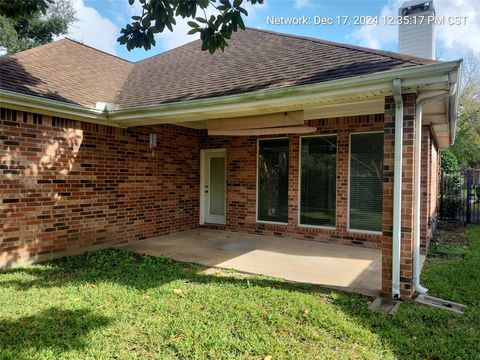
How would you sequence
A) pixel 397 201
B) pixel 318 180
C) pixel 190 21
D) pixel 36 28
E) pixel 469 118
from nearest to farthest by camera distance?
1. pixel 190 21
2. pixel 397 201
3. pixel 318 180
4. pixel 36 28
5. pixel 469 118

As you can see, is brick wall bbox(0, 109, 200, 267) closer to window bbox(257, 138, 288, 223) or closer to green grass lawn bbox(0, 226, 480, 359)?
green grass lawn bbox(0, 226, 480, 359)

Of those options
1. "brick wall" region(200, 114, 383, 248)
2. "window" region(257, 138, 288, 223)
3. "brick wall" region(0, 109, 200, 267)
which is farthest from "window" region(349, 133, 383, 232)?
"brick wall" region(0, 109, 200, 267)

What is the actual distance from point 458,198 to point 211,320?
13.0 meters

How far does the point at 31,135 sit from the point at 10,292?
278 centimetres

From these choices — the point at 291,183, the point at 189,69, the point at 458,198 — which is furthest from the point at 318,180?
the point at 458,198

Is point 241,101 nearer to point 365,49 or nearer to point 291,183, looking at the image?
point 365,49

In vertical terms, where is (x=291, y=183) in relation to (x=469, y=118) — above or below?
below

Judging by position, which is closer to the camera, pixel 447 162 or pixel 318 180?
pixel 318 180

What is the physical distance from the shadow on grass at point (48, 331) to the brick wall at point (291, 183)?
18.5ft

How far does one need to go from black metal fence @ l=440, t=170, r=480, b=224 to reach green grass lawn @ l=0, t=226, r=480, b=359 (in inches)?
339

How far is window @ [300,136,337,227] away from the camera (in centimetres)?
795

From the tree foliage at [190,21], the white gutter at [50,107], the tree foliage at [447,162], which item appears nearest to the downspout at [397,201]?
the tree foliage at [190,21]

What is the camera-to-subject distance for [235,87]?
593 cm

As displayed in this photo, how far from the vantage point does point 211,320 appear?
3605 mm
